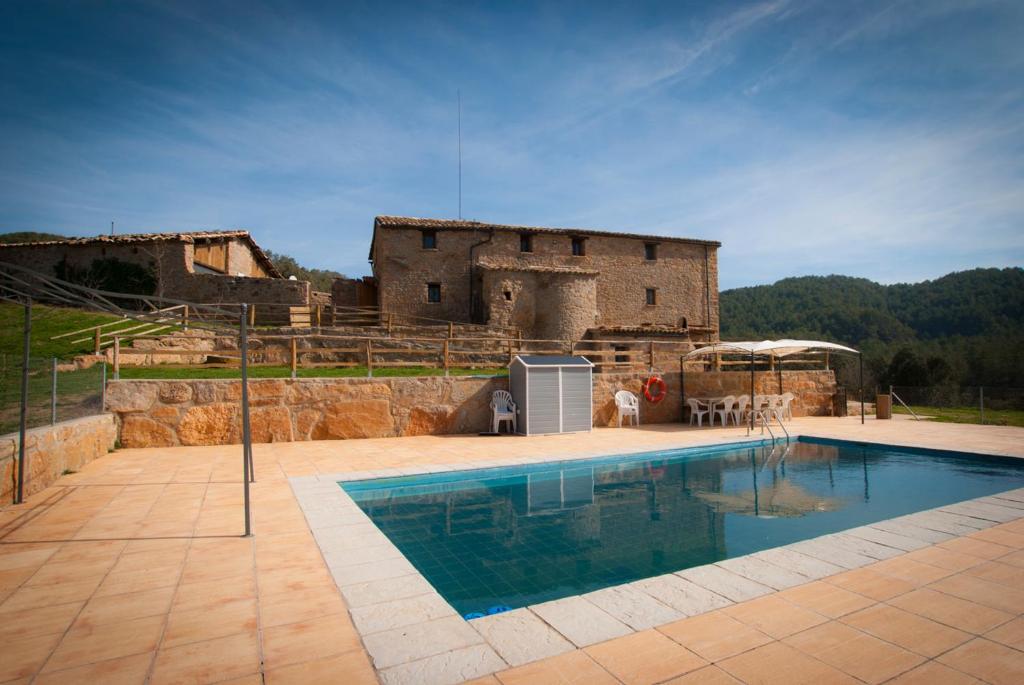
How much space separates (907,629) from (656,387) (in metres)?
11.3

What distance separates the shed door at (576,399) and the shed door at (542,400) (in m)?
0.25

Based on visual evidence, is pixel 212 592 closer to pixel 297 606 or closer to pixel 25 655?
pixel 297 606

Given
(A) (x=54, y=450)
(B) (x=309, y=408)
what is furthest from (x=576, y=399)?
(A) (x=54, y=450)

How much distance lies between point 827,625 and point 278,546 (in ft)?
13.3

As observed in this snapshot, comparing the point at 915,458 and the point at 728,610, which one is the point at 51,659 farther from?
the point at 915,458

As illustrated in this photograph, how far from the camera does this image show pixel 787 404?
14.0 meters

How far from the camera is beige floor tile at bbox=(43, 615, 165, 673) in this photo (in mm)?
2592

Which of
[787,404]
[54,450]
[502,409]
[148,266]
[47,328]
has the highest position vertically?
[148,266]

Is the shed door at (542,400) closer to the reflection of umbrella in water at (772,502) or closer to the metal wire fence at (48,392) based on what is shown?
the reflection of umbrella in water at (772,502)

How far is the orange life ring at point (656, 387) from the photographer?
13875mm

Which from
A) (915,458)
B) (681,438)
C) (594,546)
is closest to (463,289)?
(681,438)

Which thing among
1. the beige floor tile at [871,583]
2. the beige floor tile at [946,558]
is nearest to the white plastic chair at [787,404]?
the beige floor tile at [946,558]

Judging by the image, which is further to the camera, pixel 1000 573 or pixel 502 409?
pixel 502 409

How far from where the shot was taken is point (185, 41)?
991 centimetres
